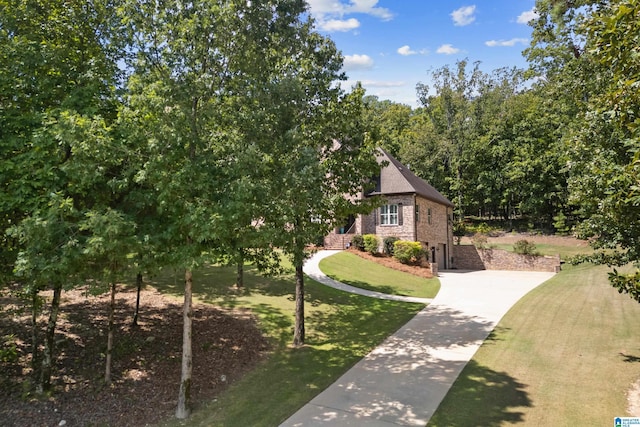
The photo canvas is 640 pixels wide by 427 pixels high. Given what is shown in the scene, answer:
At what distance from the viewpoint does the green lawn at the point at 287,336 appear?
309 inches

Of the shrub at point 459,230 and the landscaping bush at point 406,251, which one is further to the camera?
the shrub at point 459,230

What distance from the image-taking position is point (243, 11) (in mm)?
9375

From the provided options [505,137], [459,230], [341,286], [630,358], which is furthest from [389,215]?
[505,137]

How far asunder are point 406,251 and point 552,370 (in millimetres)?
16200

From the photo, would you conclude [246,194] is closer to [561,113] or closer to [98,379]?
[98,379]

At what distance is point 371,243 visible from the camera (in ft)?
85.9

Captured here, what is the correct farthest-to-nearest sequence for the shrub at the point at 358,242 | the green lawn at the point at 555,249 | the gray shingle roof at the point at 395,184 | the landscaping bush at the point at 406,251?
the green lawn at the point at 555,249
the gray shingle roof at the point at 395,184
the shrub at the point at 358,242
the landscaping bush at the point at 406,251

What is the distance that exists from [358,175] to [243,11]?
5.52 meters

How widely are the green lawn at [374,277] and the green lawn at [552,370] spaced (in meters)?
5.57

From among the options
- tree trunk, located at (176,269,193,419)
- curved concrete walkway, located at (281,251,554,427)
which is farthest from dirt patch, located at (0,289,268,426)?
curved concrete walkway, located at (281,251,554,427)

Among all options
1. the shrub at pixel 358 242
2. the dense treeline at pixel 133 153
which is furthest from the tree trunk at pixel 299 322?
the shrub at pixel 358 242

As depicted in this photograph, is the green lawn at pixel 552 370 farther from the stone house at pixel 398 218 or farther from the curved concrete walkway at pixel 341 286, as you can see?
the stone house at pixel 398 218

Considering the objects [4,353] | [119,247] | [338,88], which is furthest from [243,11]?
[4,353]

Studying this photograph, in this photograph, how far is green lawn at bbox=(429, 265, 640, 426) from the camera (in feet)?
23.4
